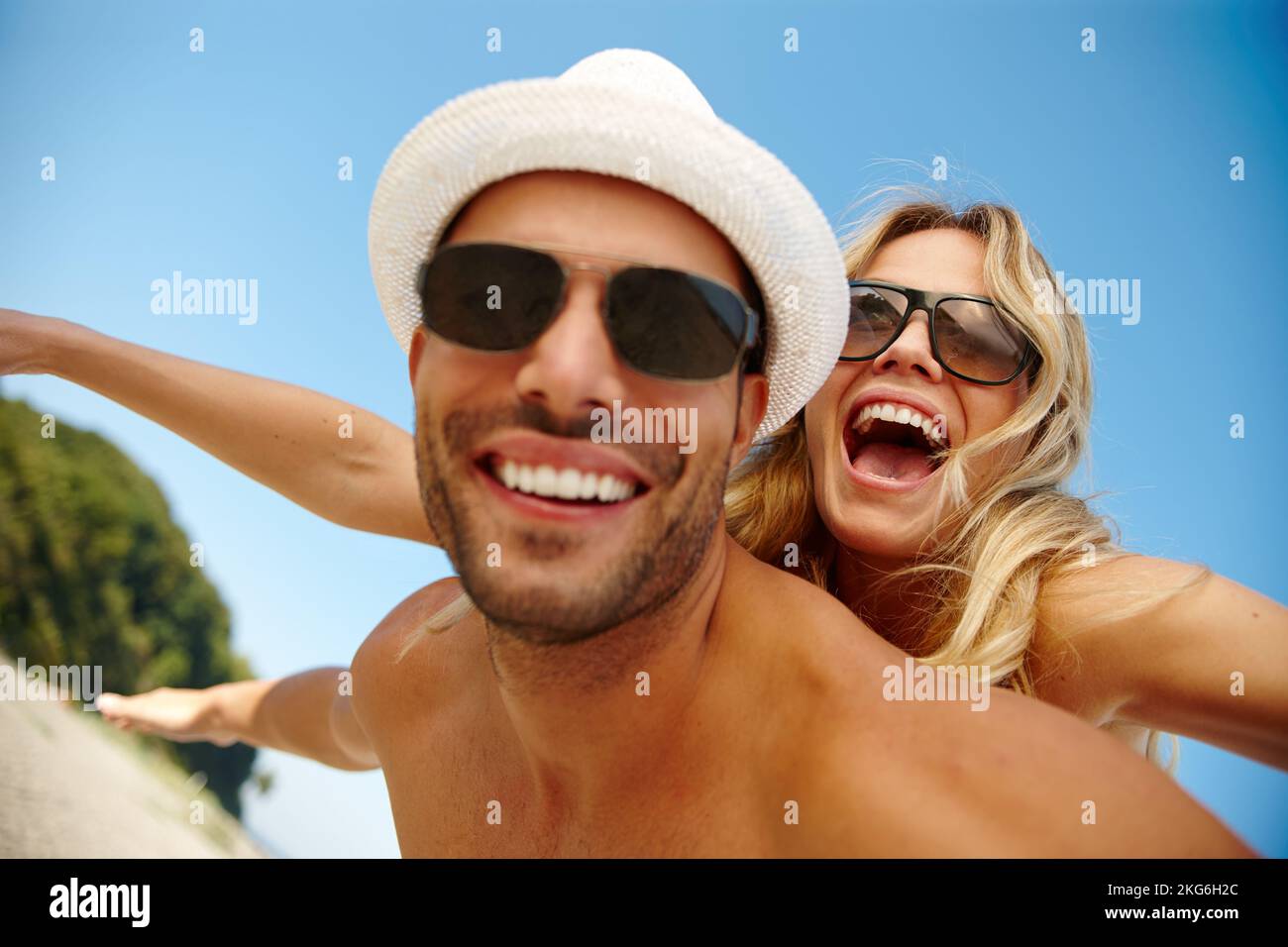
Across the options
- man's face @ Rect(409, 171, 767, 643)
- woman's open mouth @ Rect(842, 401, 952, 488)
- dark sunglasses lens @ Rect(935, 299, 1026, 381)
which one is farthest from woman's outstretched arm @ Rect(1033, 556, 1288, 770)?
man's face @ Rect(409, 171, 767, 643)

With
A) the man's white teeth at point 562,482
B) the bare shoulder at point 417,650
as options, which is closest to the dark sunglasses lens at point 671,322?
the man's white teeth at point 562,482

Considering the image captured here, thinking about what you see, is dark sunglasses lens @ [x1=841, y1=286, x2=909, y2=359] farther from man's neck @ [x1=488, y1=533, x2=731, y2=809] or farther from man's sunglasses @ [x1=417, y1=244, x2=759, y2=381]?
man's sunglasses @ [x1=417, y1=244, x2=759, y2=381]

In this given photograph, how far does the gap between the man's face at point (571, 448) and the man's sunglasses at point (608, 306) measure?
3 cm

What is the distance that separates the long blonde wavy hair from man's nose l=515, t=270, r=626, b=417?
5.13ft

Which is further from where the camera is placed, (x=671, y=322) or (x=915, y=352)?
(x=915, y=352)

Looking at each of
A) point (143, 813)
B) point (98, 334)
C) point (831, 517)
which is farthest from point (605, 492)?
point (143, 813)

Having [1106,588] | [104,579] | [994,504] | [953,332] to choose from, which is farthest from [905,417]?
[104,579]

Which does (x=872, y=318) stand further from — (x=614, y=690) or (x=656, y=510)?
(x=614, y=690)

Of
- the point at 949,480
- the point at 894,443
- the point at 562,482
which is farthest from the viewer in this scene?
the point at 894,443

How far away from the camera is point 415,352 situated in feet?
9.28

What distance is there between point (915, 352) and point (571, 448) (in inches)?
70.4

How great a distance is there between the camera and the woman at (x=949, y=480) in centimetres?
313
